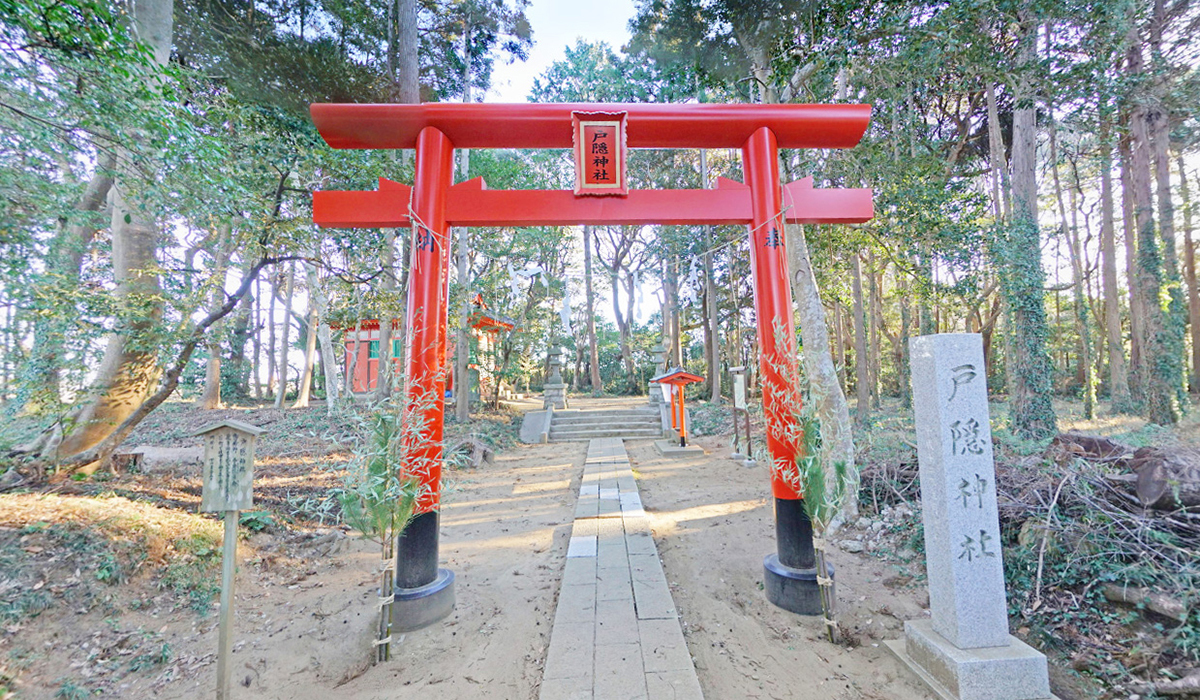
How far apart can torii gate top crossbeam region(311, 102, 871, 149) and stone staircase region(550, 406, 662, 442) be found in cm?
825

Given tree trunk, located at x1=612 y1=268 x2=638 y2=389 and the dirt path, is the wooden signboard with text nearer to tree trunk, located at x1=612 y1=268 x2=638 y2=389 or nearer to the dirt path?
the dirt path

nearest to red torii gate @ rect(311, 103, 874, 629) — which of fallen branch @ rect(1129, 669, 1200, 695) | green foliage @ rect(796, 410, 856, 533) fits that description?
green foliage @ rect(796, 410, 856, 533)

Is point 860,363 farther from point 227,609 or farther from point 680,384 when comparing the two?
point 227,609

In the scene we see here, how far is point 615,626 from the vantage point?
2697 millimetres

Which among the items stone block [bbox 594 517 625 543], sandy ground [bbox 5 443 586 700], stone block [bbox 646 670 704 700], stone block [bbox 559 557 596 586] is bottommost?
sandy ground [bbox 5 443 586 700]

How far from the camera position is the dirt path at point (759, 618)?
2.36 metres

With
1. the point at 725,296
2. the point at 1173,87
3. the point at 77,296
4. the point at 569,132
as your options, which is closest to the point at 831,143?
the point at 569,132

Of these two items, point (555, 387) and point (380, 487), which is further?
point (555, 387)

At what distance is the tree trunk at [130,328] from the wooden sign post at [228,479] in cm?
270

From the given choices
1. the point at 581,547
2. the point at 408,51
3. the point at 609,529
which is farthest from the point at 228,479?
the point at 408,51

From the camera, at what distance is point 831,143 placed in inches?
142

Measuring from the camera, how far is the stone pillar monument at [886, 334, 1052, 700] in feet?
6.97

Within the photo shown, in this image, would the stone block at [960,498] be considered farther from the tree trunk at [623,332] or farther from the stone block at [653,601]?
the tree trunk at [623,332]

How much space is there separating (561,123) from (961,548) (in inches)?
146
